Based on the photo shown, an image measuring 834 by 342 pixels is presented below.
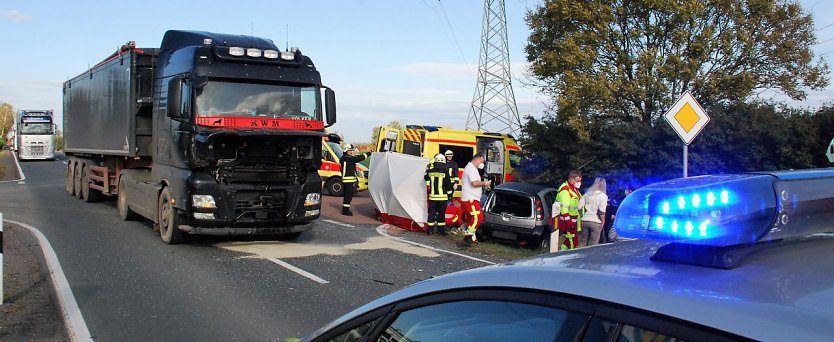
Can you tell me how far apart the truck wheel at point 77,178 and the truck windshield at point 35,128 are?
26.7 metres

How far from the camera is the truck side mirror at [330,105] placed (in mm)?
11211

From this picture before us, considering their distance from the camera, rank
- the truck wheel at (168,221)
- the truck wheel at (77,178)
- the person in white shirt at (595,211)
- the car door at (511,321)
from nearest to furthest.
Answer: the car door at (511,321) < the person in white shirt at (595,211) < the truck wheel at (168,221) < the truck wheel at (77,178)

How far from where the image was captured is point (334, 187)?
22.0m

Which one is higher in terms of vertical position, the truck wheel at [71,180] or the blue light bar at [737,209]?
the blue light bar at [737,209]

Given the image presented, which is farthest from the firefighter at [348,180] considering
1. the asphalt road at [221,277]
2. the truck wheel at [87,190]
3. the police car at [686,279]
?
the police car at [686,279]

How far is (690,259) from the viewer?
5.36 ft


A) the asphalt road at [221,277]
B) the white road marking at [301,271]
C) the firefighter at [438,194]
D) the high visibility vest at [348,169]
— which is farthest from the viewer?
the high visibility vest at [348,169]

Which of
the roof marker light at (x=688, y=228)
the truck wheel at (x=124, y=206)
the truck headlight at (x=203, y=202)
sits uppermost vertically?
the roof marker light at (x=688, y=228)

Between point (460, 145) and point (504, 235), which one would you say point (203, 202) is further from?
point (460, 145)

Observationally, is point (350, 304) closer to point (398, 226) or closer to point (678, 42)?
point (398, 226)

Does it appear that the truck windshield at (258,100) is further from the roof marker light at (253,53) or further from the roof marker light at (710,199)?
the roof marker light at (710,199)

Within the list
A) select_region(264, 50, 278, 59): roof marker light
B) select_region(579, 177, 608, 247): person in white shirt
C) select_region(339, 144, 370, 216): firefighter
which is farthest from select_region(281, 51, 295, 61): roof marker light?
select_region(339, 144, 370, 216): firefighter

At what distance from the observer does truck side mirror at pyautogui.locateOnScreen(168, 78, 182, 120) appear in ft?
33.3

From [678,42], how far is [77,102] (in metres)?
16.8
